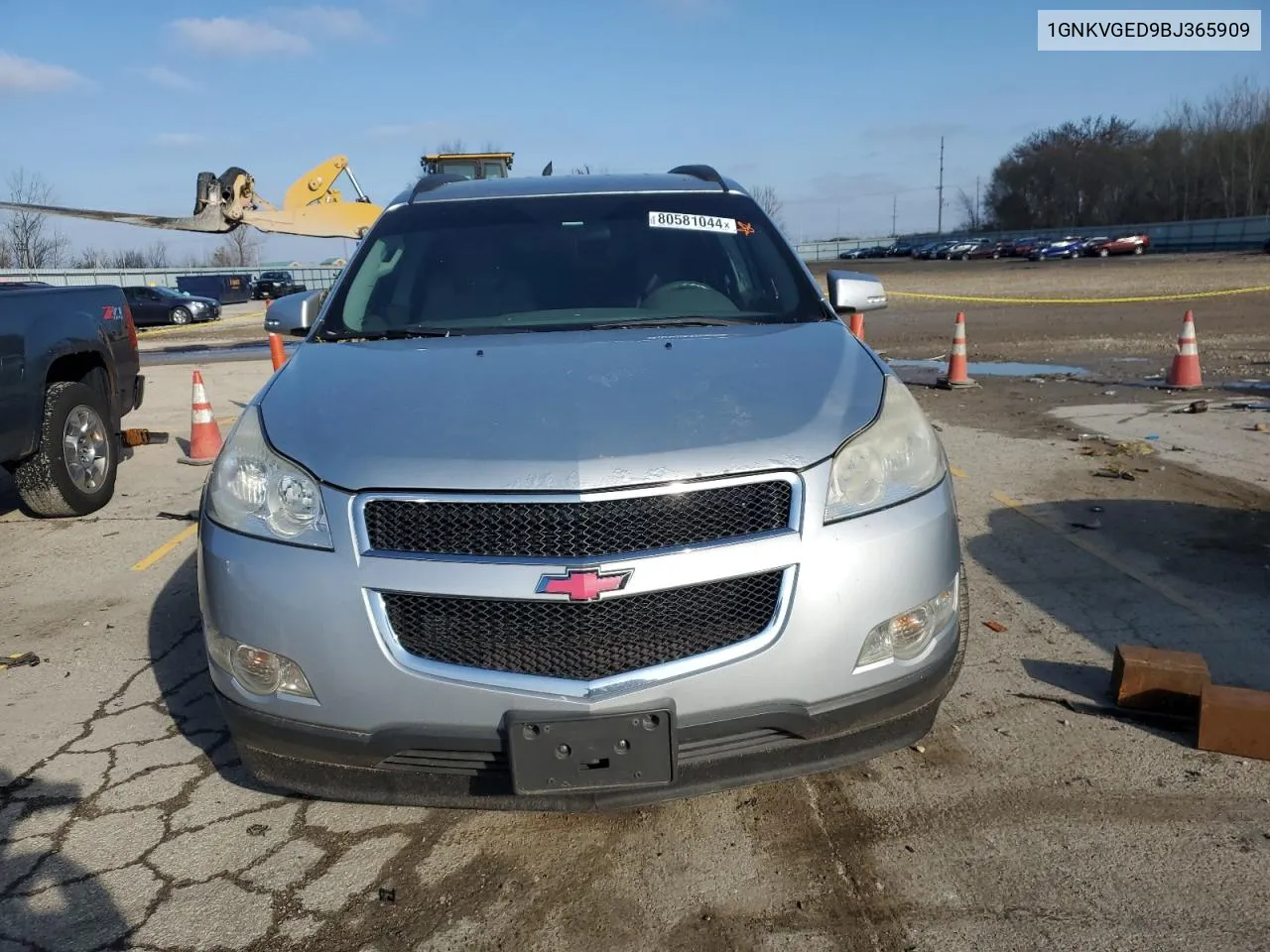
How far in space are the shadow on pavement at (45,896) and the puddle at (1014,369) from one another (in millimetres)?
10989

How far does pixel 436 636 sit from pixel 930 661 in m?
1.24

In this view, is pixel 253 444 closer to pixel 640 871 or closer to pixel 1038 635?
pixel 640 871

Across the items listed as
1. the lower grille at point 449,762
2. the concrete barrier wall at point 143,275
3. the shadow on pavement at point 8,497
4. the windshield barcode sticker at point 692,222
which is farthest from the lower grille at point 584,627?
the concrete barrier wall at point 143,275

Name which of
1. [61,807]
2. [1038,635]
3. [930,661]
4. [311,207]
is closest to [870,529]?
[930,661]

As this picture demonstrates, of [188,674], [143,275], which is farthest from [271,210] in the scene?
[143,275]

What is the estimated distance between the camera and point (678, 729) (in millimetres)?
2252

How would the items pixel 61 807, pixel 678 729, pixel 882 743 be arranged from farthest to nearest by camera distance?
pixel 61 807 < pixel 882 743 < pixel 678 729

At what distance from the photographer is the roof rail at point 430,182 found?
4273mm

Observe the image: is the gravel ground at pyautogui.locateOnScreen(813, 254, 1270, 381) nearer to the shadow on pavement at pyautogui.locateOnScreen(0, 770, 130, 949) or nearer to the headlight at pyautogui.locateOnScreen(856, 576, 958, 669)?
the headlight at pyautogui.locateOnScreen(856, 576, 958, 669)

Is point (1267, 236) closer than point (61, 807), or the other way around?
point (61, 807)

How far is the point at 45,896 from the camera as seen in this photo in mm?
2555

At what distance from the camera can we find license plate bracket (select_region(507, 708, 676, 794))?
221 cm

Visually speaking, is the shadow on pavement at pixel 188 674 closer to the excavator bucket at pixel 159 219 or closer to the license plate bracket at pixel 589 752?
the license plate bracket at pixel 589 752

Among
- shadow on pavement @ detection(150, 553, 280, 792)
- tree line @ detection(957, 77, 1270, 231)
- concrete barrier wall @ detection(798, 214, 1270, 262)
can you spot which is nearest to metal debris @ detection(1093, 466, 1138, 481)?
shadow on pavement @ detection(150, 553, 280, 792)
